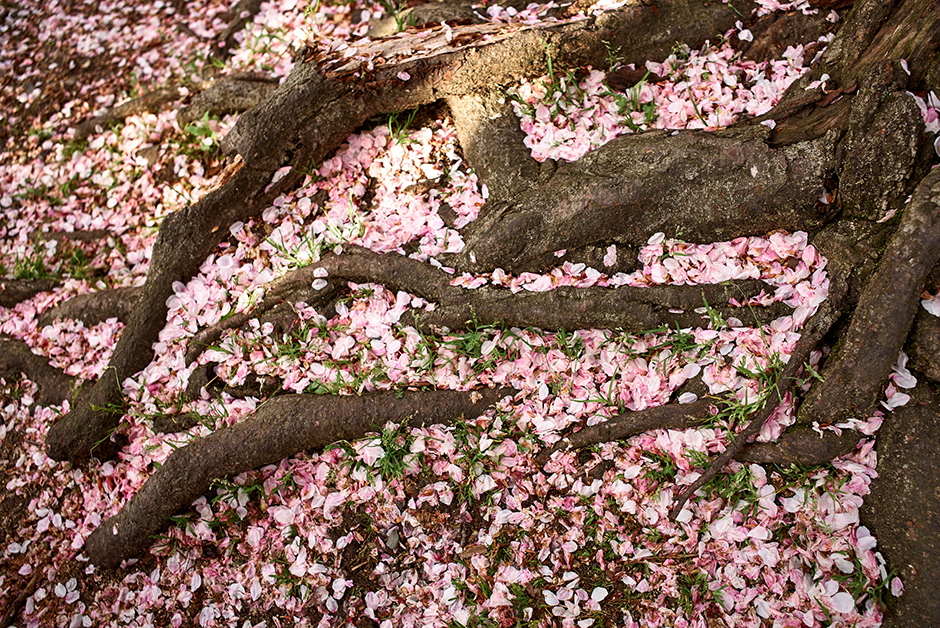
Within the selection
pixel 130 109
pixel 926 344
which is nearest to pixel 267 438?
pixel 926 344

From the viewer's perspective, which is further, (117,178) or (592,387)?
(117,178)

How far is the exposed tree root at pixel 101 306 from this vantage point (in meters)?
3.55

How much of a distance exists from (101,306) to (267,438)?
164 centimetres

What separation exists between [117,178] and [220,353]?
2.03 metres

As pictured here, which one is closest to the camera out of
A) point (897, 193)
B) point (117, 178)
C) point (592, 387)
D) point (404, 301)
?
point (897, 193)

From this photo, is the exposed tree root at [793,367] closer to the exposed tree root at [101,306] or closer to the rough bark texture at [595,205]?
the rough bark texture at [595,205]

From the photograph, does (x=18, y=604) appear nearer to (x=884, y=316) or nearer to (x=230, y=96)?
(x=230, y=96)

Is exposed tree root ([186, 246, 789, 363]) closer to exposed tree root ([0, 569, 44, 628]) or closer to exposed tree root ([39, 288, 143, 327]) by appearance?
exposed tree root ([39, 288, 143, 327])

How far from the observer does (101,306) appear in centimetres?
358

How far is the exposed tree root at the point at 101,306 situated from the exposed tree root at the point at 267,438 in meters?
1.13

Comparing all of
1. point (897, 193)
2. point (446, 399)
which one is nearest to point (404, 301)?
point (446, 399)

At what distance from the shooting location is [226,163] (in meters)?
3.71

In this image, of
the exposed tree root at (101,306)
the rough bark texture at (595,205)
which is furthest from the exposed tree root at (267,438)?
the exposed tree root at (101,306)

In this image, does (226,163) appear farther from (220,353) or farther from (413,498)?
(413,498)
